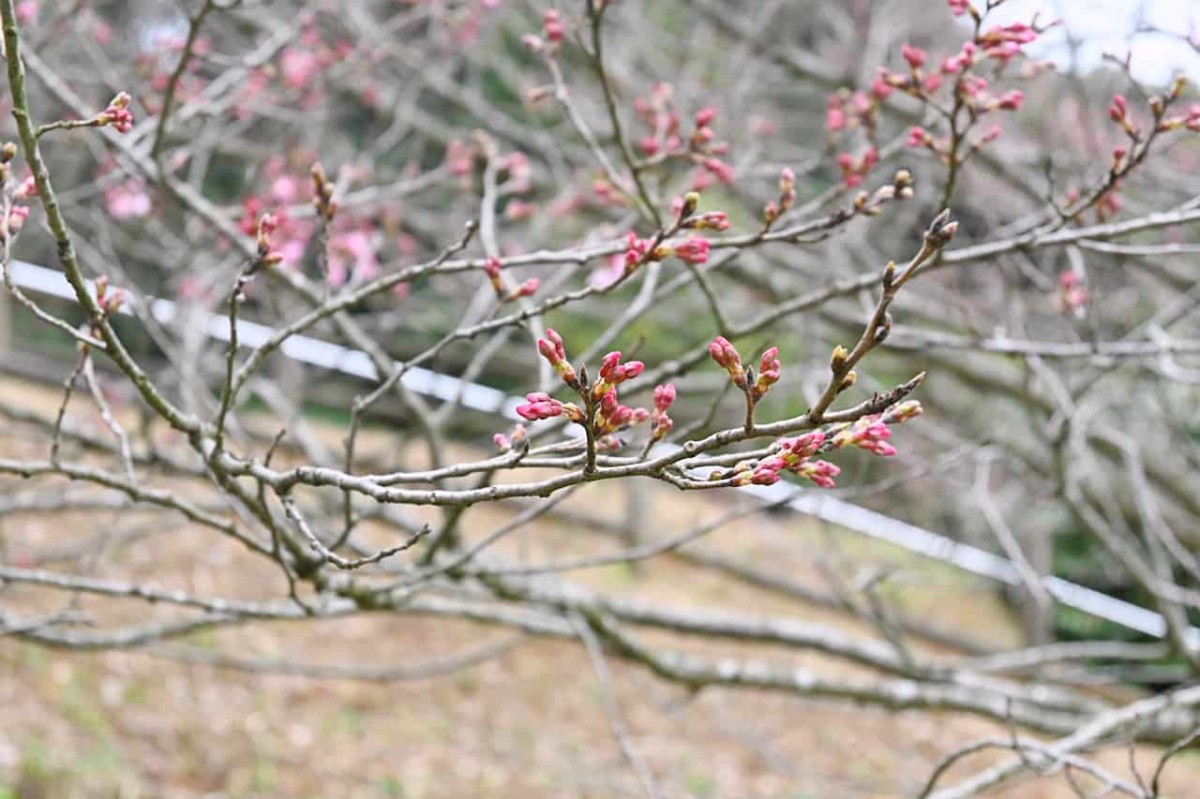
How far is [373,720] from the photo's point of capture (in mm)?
6582

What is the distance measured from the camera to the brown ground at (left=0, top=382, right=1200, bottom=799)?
18.2 feet

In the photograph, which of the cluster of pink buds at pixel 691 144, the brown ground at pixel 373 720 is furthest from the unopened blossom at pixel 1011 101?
the brown ground at pixel 373 720

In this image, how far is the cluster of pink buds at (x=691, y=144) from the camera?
7.24ft

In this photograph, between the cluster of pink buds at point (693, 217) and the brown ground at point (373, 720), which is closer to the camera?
the cluster of pink buds at point (693, 217)

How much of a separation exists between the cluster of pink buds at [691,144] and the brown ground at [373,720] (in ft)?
9.11

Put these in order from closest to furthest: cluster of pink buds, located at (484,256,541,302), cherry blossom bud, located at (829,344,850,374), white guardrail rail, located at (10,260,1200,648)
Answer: cherry blossom bud, located at (829,344,850,374) → cluster of pink buds, located at (484,256,541,302) → white guardrail rail, located at (10,260,1200,648)

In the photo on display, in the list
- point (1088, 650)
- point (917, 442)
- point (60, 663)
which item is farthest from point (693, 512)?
point (1088, 650)

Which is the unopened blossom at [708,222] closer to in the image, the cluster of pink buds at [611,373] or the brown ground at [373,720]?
the cluster of pink buds at [611,373]

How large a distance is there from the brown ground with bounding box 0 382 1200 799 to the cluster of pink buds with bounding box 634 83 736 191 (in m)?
2.78

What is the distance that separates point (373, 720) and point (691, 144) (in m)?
5.10

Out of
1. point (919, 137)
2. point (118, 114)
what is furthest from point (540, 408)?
point (919, 137)

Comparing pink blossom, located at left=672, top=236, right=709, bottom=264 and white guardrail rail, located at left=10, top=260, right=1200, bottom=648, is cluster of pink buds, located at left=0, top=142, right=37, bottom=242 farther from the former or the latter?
white guardrail rail, located at left=10, top=260, right=1200, bottom=648

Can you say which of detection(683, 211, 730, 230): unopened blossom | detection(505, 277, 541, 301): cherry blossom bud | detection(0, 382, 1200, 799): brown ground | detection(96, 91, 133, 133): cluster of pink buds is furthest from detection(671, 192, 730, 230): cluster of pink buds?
detection(0, 382, 1200, 799): brown ground

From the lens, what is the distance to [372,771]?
6.07 metres
